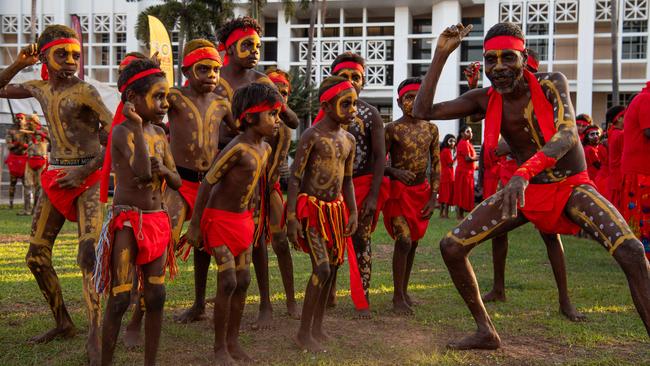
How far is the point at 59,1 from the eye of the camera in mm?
35906

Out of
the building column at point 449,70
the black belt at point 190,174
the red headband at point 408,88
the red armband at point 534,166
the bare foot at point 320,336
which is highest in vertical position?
the building column at point 449,70

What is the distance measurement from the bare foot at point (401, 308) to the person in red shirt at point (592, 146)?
18.2 ft

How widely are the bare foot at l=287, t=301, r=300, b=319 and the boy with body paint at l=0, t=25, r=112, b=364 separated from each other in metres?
1.84

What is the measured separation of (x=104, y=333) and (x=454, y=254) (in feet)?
8.03

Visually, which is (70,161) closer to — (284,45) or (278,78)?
(278,78)

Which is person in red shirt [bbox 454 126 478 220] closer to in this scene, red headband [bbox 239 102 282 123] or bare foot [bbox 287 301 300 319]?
bare foot [bbox 287 301 300 319]

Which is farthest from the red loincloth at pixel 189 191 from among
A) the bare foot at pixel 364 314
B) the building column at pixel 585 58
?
the building column at pixel 585 58

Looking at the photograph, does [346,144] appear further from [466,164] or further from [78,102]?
[466,164]

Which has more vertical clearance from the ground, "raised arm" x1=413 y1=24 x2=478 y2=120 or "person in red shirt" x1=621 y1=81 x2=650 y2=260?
"raised arm" x1=413 y1=24 x2=478 y2=120

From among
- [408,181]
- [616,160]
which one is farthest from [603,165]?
[408,181]

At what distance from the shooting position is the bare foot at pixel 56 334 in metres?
4.92

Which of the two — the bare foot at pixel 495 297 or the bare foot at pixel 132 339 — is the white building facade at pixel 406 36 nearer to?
the bare foot at pixel 495 297

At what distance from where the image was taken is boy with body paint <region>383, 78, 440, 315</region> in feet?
21.0

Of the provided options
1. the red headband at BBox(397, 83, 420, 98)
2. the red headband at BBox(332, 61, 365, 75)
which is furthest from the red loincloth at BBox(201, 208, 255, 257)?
the red headband at BBox(397, 83, 420, 98)
